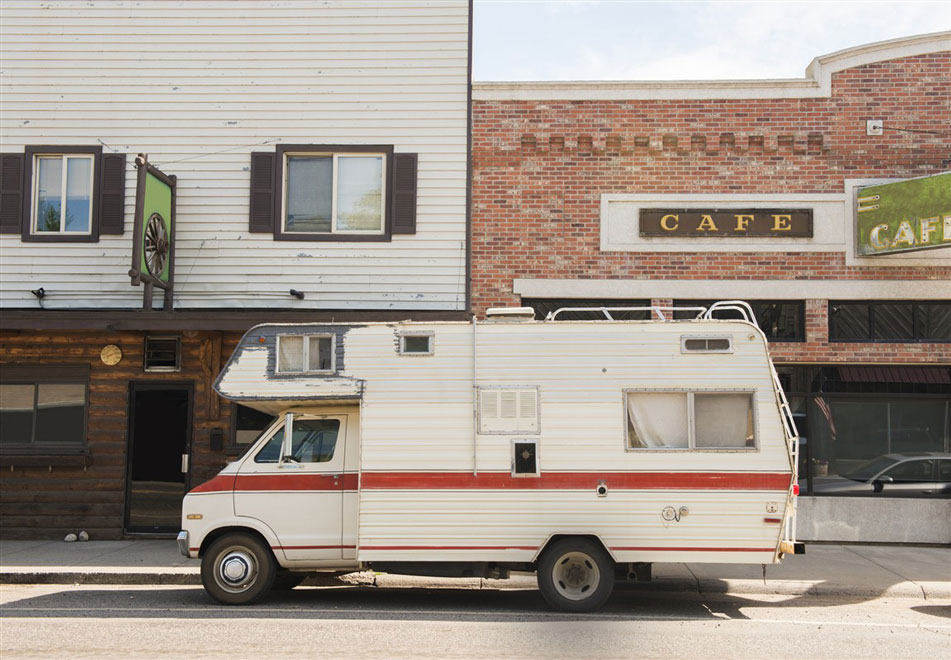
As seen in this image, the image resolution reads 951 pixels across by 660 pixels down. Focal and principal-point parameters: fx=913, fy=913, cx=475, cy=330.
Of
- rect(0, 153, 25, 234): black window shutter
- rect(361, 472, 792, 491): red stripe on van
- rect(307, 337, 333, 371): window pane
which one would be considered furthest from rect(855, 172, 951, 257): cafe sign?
rect(0, 153, 25, 234): black window shutter

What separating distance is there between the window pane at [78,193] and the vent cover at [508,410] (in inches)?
314

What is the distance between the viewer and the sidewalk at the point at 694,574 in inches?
405

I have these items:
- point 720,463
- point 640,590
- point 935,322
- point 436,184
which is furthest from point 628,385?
point 935,322

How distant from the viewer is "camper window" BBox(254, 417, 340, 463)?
948 centimetres

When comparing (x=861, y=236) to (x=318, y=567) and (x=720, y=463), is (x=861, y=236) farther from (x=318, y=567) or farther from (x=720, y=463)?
(x=318, y=567)

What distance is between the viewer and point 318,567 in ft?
30.8

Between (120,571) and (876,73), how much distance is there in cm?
1240

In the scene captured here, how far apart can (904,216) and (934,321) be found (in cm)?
168

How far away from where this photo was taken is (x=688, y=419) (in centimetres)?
902

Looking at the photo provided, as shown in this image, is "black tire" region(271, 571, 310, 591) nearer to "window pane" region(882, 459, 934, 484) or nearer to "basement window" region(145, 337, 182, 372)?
"basement window" region(145, 337, 182, 372)

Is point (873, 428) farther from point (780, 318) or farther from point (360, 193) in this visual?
point (360, 193)

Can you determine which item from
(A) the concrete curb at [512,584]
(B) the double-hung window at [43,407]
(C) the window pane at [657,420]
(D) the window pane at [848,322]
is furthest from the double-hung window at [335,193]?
(D) the window pane at [848,322]

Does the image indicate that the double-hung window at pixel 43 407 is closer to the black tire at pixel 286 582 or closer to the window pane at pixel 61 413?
the window pane at pixel 61 413

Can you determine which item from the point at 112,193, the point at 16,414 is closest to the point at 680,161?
the point at 112,193
